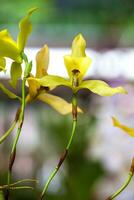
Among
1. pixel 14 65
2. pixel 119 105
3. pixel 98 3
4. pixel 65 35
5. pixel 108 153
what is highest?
pixel 98 3

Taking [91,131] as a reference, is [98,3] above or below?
above

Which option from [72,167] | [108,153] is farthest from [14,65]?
[108,153]

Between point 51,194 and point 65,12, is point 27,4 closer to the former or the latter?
point 65,12

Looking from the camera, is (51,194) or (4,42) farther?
(51,194)

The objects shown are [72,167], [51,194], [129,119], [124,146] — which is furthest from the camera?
[129,119]
